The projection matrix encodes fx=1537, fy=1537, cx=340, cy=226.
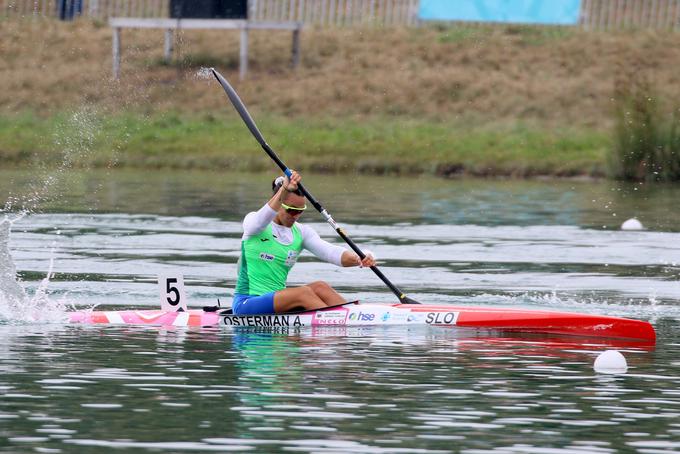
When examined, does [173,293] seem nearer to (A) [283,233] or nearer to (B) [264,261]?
(B) [264,261]

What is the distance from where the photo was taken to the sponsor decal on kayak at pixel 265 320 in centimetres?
1622

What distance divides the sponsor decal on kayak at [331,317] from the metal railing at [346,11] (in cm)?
3505

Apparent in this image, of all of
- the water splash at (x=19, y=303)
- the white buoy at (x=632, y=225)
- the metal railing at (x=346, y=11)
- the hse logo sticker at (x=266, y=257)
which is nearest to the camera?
the hse logo sticker at (x=266, y=257)

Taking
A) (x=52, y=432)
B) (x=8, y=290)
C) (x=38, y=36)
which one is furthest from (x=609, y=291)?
(x=38, y=36)

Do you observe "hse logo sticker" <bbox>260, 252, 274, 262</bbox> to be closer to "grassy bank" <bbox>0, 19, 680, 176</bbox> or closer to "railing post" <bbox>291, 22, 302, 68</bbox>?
"grassy bank" <bbox>0, 19, 680, 176</bbox>

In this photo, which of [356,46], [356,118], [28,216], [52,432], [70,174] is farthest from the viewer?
[356,46]

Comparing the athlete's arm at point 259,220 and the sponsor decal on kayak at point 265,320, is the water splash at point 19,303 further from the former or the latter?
the athlete's arm at point 259,220

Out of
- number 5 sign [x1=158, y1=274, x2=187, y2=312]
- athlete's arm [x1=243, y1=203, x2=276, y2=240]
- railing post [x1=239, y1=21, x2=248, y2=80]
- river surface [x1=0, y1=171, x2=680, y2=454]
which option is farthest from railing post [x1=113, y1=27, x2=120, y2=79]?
athlete's arm [x1=243, y1=203, x2=276, y2=240]

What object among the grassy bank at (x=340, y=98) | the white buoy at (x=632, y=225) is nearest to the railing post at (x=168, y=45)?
the grassy bank at (x=340, y=98)

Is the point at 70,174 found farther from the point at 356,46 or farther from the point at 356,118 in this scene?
the point at 356,46

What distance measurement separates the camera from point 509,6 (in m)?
47.0

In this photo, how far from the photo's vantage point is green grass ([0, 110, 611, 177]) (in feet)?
136

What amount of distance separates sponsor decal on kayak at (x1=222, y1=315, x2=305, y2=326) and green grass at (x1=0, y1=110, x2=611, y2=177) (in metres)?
24.8

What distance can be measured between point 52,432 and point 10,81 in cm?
3897
